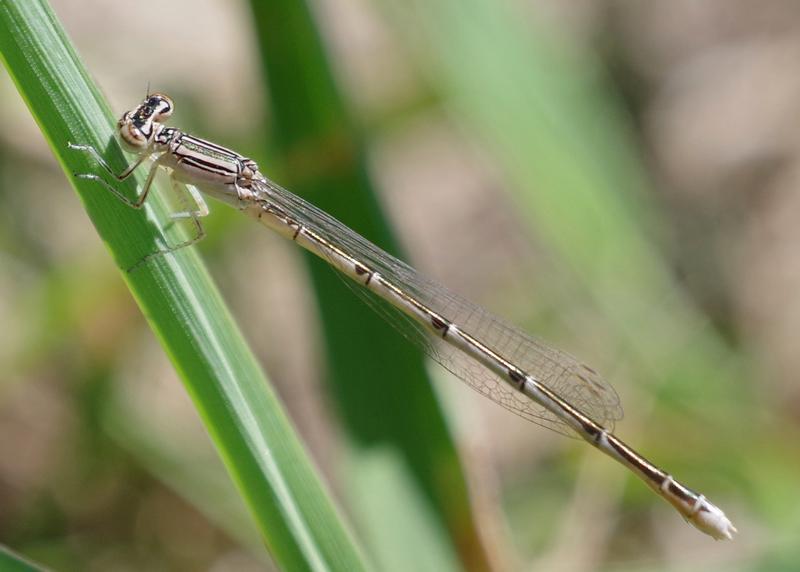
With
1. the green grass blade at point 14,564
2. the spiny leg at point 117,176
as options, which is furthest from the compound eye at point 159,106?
the green grass blade at point 14,564

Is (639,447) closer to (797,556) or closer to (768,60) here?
(797,556)

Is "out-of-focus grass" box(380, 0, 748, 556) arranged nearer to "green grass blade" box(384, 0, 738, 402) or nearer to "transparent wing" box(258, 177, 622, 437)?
"green grass blade" box(384, 0, 738, 402)

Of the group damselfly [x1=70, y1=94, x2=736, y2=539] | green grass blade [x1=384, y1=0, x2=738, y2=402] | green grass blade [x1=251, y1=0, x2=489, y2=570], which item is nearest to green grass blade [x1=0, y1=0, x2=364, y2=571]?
damselfly [x1=70, y1=94, x2=736, y2=539]

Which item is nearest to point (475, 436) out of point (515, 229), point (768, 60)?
point (515, 229)

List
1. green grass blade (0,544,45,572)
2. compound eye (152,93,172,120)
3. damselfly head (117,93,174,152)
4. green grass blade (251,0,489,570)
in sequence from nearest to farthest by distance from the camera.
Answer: green grass blade (0,544,45,572) → damselfly head (117,93,174,152) → green grass blade (251,0,489,570) → compound eye (152,93,172,120)

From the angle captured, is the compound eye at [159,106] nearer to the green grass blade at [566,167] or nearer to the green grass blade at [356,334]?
the green grass blade at [356,334]

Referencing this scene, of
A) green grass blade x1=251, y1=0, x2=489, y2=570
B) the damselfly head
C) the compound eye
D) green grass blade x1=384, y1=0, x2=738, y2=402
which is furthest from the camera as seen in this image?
A: green grass blade x1=384, y1=0, x2=738, y2=402
